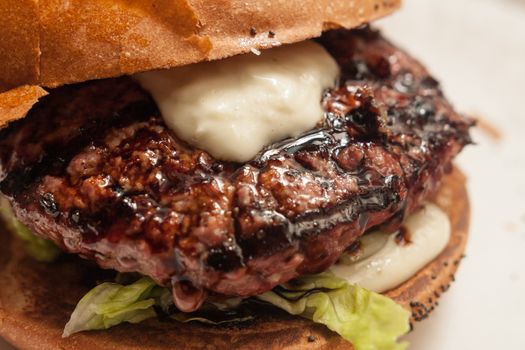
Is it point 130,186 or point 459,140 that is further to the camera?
point 459,140

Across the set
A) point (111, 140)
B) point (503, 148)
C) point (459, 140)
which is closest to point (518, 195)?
point (503, 148)

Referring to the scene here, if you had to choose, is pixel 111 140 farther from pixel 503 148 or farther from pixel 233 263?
pixel 503 148

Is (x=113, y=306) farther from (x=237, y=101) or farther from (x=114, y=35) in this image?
(x=114, y=35)

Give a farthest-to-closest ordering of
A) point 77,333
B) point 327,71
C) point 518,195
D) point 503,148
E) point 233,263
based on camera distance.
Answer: point 503,148, point 518,195, point 327,71, point 77,333, point 233,263

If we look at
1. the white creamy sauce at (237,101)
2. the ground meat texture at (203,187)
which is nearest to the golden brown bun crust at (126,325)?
the ground meat texture at (203,187)

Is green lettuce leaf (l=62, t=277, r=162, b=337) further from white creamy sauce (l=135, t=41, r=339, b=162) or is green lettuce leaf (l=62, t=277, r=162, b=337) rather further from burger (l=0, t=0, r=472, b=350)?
white creamy sauce (l=135, t=41, r=339, b=162)

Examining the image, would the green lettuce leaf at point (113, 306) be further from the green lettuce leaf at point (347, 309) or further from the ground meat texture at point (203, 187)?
the green lettuce leaf at point (347, 309)
